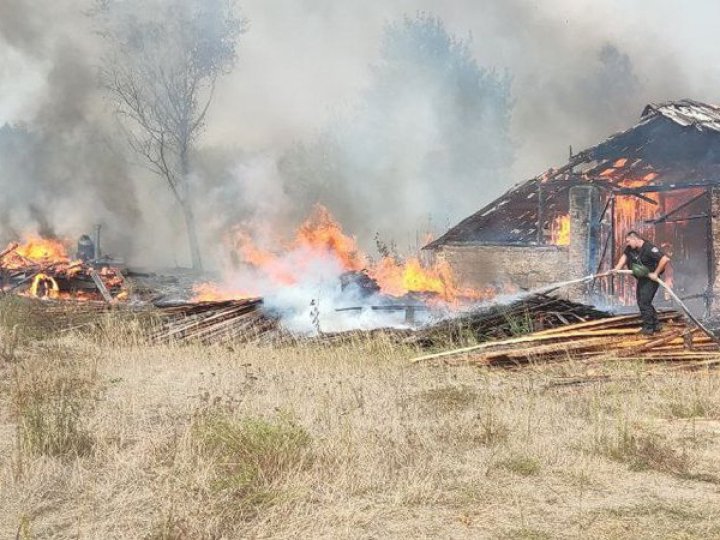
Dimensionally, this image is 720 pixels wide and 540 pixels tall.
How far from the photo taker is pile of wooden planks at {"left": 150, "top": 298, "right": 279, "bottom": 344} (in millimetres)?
11359

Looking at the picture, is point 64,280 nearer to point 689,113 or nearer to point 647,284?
point 647,284

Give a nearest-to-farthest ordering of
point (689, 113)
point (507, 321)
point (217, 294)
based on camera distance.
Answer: point (507, 321) → point (689, 113) → point (217, 294)

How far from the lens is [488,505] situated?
446 cm

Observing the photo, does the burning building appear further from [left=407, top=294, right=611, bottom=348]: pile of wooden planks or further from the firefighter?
[left=407, top=294, right=611, bottom=348]: pile of wooden planks

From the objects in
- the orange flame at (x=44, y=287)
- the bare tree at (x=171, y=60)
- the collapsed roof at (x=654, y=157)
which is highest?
the bare tree at (x=171, y=60)

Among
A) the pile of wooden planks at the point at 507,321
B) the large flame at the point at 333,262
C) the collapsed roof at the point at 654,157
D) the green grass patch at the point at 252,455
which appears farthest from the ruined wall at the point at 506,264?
the green grass patch at the point at 252,455

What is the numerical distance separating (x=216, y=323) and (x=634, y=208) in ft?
33.0

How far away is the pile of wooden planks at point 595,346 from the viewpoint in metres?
8.95

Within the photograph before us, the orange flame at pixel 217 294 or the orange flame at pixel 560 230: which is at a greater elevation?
the orange flame at pixel 560 230

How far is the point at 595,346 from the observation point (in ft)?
30.2

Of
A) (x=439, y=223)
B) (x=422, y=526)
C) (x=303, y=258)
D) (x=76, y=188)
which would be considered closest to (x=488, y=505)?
(x=422, y=526)

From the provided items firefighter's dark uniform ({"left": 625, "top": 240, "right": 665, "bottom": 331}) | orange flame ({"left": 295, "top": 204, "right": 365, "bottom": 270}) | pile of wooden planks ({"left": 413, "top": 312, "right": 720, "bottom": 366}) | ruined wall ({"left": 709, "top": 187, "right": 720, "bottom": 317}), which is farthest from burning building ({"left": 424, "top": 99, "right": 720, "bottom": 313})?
pile of wooden planks ({"left": 413, "top": 312, "right": 720, "bottom": 366})

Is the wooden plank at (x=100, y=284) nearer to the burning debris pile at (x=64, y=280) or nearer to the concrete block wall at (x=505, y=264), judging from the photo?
the burning debris pile at (x=64, y=280)

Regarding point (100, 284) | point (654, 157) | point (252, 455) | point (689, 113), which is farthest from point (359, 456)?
point (100, 284)
